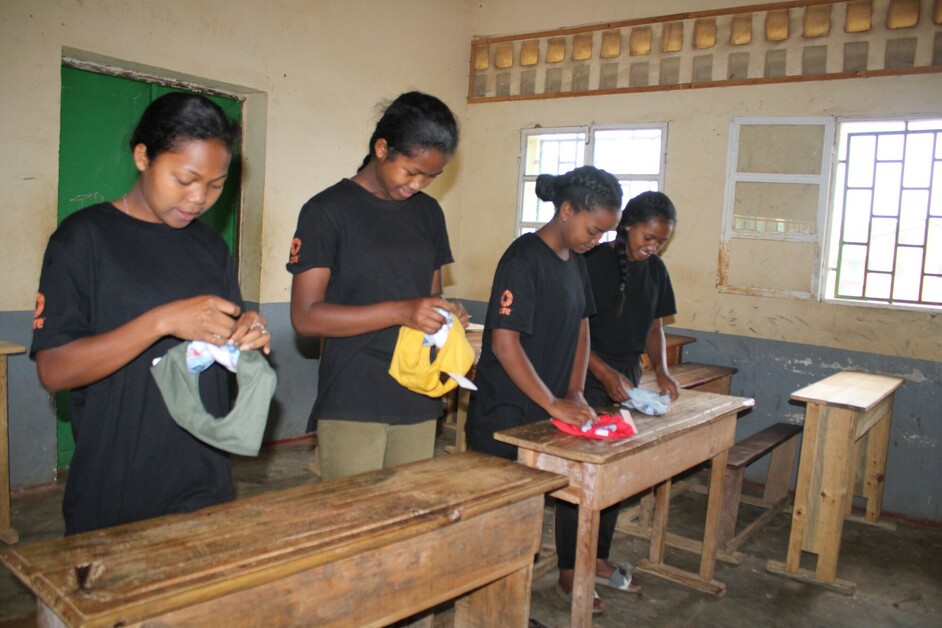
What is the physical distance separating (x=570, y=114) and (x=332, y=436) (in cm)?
474

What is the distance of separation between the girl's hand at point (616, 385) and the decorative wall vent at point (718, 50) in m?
3.20

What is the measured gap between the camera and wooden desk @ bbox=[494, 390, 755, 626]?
2439 mm

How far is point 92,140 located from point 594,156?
3.67m

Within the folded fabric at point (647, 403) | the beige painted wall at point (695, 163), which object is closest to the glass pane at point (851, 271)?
the beige painted wall at point (695, 163)

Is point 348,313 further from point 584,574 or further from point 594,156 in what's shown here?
point 594,156

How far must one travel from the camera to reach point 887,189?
4.93 meters

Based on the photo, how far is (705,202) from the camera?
5508mm

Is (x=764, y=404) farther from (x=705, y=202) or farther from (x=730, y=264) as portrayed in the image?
(x=705, y=202)

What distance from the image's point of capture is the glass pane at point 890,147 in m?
4.87

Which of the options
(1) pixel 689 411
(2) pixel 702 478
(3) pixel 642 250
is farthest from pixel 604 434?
(2) pixel 702 478

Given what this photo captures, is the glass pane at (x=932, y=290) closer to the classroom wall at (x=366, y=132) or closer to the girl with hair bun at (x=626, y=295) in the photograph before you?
the classroom wall at (x=366, y=132)

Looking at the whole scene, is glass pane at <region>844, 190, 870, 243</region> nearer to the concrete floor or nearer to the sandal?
the concrete floor

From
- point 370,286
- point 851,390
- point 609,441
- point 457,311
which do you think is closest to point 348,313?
point 370,286

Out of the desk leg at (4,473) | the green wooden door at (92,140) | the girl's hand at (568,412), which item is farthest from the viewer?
the green wooden door at (92,140)
